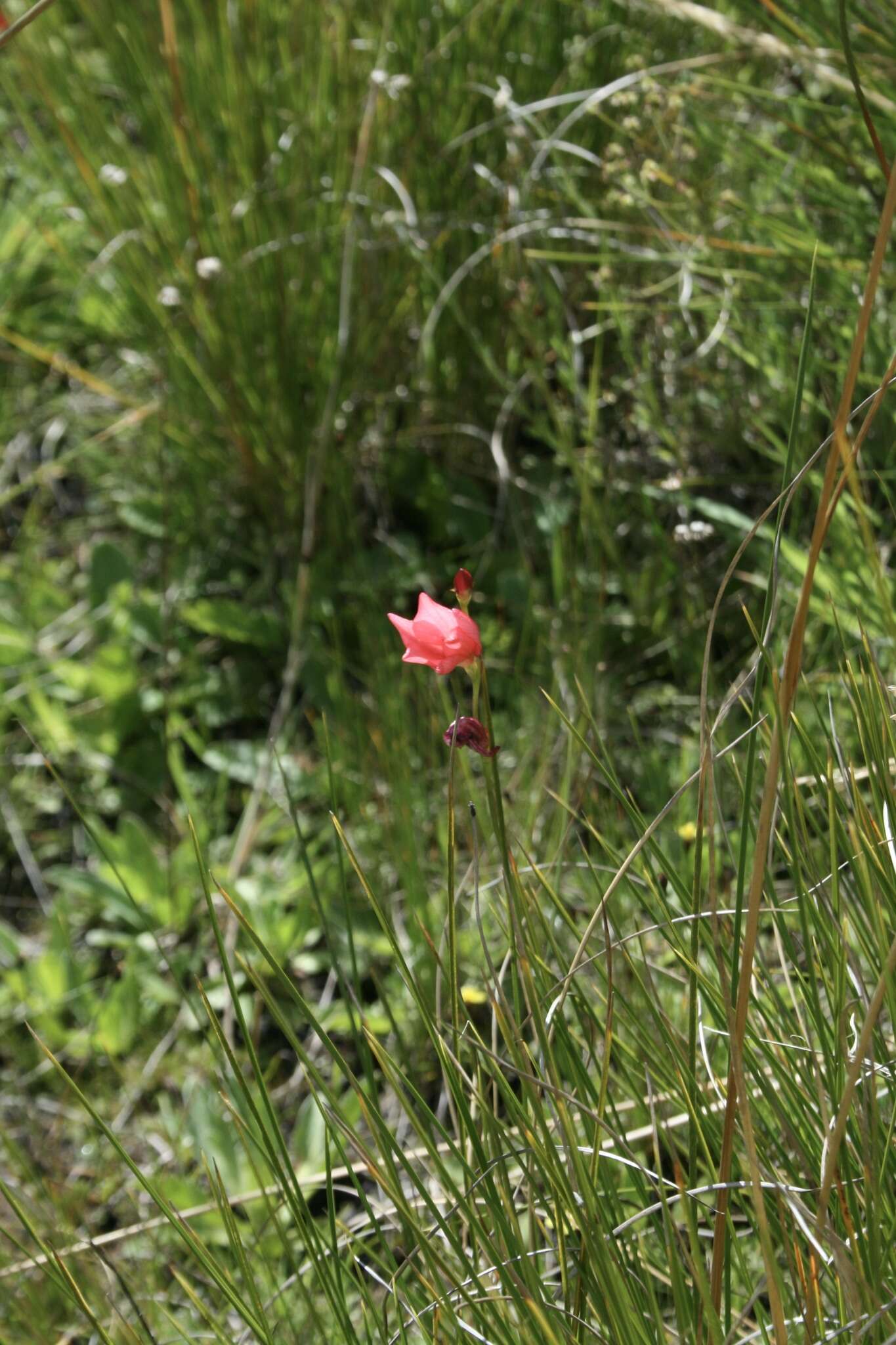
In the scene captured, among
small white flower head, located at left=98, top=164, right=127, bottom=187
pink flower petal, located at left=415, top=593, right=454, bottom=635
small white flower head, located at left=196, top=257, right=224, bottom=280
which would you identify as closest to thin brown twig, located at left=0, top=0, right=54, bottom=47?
pink flower petal, located at left=415, top=593, right=454, bottom=635

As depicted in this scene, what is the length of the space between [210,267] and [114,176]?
0.30 m

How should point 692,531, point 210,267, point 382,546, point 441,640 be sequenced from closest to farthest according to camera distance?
point 441,640 < point 692,531 < point 210,267 < point 382,546

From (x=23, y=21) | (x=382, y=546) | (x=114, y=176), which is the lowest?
(x=382, y=546)

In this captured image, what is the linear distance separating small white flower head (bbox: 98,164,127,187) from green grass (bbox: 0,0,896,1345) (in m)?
0.01

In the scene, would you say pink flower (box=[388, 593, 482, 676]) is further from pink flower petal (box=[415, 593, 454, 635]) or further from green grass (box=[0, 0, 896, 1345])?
green grass (box=[0, 0, 896, 1345])

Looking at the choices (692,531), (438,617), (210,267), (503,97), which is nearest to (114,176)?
(210,267)

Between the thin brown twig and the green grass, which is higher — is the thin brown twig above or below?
above

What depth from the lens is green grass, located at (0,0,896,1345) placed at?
104 centimetres

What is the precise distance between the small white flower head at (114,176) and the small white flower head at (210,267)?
0.56ft

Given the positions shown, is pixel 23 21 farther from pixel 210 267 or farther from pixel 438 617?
pixel 210 267

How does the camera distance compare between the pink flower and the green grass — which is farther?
the green grass

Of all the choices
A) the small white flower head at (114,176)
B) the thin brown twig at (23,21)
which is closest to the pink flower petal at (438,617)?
the thin brown twig at (23,21)

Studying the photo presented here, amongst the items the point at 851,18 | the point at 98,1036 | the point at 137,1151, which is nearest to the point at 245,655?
the point at 98,1036

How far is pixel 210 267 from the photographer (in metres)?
1.37
